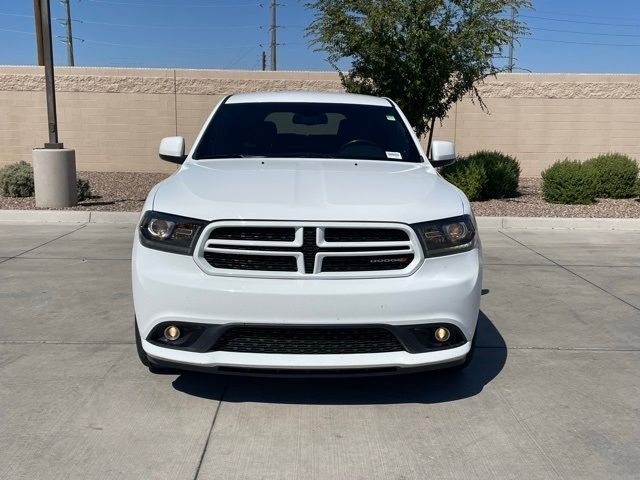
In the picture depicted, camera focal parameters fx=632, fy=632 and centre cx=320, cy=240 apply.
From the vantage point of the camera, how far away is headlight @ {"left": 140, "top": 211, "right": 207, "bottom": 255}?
3.36m

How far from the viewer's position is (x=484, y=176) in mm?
12070

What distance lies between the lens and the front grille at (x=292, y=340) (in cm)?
329

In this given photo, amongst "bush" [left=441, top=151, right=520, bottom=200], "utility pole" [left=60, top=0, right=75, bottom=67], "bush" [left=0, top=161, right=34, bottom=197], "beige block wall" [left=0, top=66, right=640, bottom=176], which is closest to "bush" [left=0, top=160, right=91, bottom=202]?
"bush" [left=0, top=161, right=34, bottom=197]

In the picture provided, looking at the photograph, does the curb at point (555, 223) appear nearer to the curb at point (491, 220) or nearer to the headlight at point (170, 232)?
the curb at point (491, 220)

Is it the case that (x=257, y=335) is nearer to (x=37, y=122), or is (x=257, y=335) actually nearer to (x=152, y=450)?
(x=152, y=450)

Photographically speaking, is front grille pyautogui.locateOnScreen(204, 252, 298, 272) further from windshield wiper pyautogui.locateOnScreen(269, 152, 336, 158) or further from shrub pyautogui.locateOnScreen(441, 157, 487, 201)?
shrub pyautogui.locateOnScreen(441, 157, 487, 201)

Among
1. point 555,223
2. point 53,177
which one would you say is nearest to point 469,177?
point 555,223

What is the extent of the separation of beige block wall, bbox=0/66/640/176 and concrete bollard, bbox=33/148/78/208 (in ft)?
19.3

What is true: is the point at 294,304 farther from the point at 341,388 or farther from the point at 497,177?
the point at 497,177

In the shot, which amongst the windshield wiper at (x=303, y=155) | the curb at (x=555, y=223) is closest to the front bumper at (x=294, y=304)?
the windshield wiper at (x=303, y=155)

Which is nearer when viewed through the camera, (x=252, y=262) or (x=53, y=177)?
(x=252, y=262)

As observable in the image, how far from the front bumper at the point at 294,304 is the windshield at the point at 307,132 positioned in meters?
1.58

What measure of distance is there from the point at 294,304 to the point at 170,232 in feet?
2.62

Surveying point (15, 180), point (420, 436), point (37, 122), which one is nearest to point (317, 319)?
point (420, 436)
